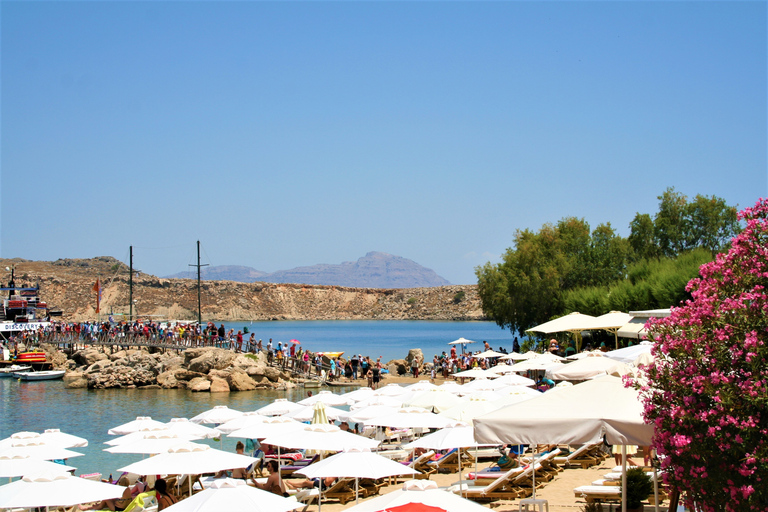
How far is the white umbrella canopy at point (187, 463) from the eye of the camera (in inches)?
352

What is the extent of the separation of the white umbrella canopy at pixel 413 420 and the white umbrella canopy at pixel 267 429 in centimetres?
150

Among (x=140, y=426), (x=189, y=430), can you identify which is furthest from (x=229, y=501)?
(x=140, y=426)

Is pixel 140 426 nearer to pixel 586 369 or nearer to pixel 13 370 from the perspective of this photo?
pixel 586 369

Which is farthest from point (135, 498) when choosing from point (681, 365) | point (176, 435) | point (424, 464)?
point (681, 365)

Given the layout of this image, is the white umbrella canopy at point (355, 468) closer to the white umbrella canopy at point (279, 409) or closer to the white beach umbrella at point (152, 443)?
the white beach umbrella at point (152, 443)

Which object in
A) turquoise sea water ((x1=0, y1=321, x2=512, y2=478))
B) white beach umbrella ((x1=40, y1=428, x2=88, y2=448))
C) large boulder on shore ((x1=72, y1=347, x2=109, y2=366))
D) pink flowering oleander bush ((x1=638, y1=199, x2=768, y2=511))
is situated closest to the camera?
pink flowering oleander bush ((x1=638, y1=199, x2=768, y2=511))

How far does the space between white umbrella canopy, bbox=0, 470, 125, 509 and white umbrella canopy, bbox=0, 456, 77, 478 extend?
4.65ft

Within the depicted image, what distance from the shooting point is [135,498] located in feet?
33.7

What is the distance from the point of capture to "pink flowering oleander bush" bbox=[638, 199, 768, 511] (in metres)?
4.66

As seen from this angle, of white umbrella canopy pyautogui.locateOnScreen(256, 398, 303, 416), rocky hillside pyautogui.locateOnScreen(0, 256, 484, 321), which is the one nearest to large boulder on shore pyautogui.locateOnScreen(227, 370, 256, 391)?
white umbrella canopy pyautogui.locateOnScreen(256, 398, 303, 416)

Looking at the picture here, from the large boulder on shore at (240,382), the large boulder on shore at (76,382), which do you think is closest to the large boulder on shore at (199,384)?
the large boulder on shore at (240,382)

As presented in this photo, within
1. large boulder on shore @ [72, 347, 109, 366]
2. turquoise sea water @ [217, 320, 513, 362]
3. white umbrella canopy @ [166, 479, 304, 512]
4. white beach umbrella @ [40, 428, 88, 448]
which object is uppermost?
white umbrella canopy @ [166, 479, 304, 512]

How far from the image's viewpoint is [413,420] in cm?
1207

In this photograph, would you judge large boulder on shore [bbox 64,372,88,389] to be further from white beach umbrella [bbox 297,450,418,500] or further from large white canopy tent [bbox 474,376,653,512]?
large white canopy tent [bbox 474,376,653,512]
